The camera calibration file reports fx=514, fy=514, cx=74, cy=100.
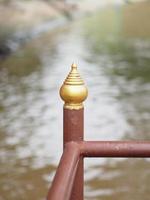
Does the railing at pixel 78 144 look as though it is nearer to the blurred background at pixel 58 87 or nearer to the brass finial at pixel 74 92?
the brass finial at pixel 74 92

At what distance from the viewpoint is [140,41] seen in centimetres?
1614

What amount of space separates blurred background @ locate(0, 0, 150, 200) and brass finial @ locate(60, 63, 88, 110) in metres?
2.94

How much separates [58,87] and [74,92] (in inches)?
303

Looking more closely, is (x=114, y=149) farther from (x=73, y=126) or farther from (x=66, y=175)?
(x=66, y=175)

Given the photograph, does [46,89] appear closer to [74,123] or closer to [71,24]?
[74,123]

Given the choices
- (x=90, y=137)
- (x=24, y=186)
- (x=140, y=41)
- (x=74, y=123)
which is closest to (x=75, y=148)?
(x=74, y=123)

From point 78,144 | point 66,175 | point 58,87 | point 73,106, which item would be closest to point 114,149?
point 78,144

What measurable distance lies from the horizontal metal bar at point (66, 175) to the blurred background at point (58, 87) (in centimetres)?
299

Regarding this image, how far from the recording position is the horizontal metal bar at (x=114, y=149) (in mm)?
2211

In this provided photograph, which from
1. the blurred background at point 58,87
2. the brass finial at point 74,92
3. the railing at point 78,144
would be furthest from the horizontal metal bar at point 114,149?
the blurred background at point 58,87

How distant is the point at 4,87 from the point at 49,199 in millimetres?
8577

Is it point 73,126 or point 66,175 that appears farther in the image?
point 73,126

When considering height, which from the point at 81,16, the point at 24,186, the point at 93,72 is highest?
the point at 81,16

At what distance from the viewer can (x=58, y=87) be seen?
9.95 meters
